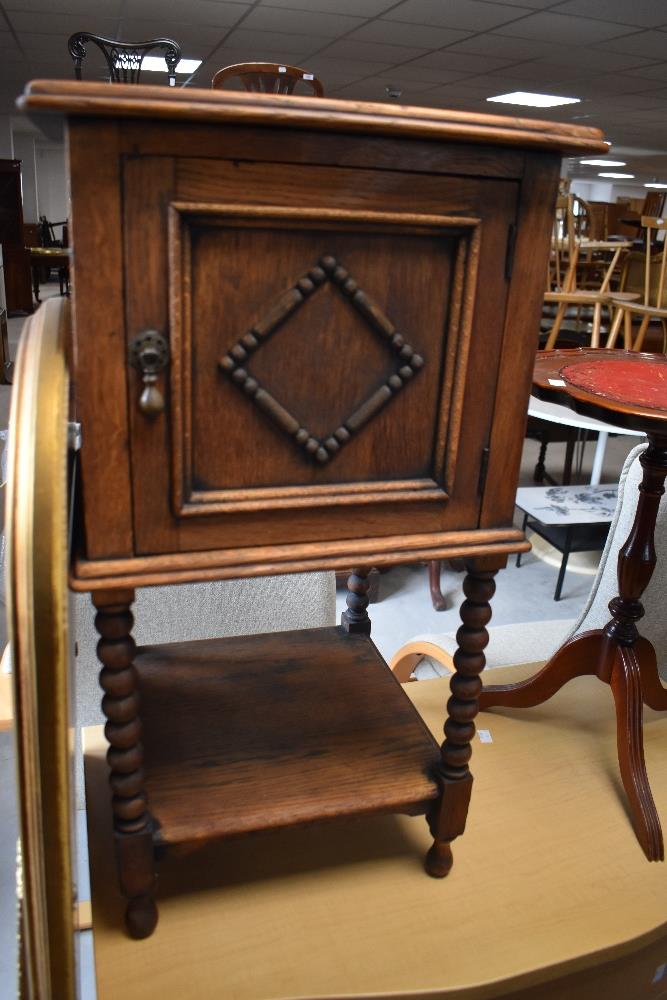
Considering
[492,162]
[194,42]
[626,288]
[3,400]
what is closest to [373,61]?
[194,42]

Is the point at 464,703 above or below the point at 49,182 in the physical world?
below

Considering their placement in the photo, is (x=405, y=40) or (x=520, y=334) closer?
(x=520, y=334)

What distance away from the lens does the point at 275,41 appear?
20.2ft

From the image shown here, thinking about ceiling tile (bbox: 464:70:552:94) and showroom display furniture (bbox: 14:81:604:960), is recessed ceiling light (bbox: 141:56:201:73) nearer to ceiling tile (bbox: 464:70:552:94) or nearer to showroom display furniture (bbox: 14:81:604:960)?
ceiling tile (bbox: 464:70:552:94)

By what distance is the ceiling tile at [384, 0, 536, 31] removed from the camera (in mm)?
4926

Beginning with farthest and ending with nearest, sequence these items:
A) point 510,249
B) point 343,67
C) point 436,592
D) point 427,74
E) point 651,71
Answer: point 427,74 < point 343,67 < point 651,71 < point 436,592 < point 510,249

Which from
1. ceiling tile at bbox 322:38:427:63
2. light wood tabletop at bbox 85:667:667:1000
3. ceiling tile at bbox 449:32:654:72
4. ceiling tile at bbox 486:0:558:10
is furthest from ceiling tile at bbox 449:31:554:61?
light wood tabletop at bbox 85:667:667:1000

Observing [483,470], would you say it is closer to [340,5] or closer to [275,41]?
[340,5]

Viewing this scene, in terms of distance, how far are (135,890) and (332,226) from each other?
0.65 metres

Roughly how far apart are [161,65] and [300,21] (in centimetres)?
262

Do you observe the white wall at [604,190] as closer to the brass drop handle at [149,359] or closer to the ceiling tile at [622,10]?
the ceiling tile at [622,10]

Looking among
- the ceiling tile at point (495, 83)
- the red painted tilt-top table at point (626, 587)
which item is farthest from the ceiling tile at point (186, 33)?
the red painted tilt-top table at point (626, 587)

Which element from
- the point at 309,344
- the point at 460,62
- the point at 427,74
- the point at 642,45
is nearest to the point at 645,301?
the point at 642,45

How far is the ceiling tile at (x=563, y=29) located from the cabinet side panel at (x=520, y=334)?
5348 mm
